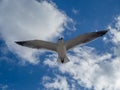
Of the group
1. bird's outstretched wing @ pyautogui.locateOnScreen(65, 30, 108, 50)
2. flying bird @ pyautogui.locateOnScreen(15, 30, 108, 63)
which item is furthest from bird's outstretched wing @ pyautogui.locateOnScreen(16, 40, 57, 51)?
bird's outstretched wing @ pyautogui.locateOnScreen(65, 30, 108, 50)

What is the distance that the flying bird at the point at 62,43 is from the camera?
16578 mm

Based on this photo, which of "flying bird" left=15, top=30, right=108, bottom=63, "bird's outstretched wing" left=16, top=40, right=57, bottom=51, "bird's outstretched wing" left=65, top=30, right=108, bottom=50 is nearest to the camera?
"flying bird" left=15, top=30, right=108, bottom=63

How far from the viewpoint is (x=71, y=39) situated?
17281 millimetres

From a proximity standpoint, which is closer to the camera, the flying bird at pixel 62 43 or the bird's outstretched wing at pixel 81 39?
the flying bird at pixel 62 43

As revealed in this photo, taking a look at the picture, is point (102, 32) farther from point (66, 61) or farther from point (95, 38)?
point (66, 61)

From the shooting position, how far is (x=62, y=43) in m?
16.6

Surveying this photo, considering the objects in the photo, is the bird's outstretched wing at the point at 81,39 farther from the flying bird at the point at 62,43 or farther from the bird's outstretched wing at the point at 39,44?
the bird's outstretched wing at the point at 39,44

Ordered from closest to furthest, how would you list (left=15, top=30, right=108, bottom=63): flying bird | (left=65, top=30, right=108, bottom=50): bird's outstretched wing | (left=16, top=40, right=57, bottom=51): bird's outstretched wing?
(left=15, top=30, right=108, bottom=63): flying bird → (left=65, top=30, right=108, bottom=50): bird's outstretched wing → (left=16, top=40, right=57, bottom=51): bird's outstretched wing

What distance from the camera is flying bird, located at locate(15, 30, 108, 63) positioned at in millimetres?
16578

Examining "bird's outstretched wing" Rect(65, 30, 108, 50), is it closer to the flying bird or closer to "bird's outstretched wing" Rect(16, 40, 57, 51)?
the flying bird

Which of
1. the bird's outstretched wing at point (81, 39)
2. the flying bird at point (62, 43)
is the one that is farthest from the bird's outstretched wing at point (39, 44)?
the bird's outstretched wing at point (81, 39)

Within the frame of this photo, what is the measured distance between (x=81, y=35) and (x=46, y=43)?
2.29 m

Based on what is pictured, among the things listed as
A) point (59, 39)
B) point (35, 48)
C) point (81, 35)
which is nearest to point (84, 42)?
point (81, 35)

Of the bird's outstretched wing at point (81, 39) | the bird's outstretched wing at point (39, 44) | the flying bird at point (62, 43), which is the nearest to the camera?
the flying bird at point (62, 43)
